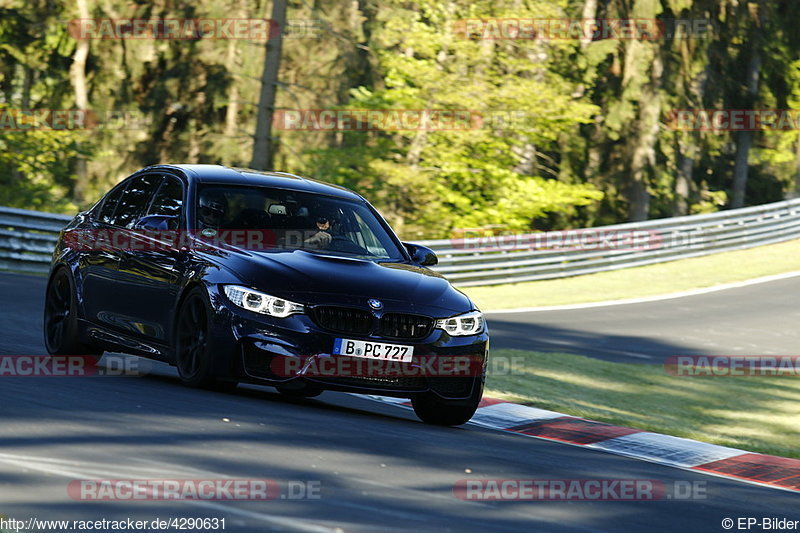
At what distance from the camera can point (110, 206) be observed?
10680 mm

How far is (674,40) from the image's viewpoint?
140 feet

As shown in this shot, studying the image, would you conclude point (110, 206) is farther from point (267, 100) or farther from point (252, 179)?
point (267, 100)

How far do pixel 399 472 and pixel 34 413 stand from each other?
7.50ft

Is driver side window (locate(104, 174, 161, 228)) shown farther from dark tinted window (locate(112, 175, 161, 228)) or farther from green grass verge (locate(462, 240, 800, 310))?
green grass verge (locate(462, 240, 800, 310))

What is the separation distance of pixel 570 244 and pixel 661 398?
1555cm

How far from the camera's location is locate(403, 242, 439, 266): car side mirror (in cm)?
990

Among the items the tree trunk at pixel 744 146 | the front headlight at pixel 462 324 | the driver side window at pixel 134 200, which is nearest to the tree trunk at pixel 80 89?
the tree trunk at pixel 744 146

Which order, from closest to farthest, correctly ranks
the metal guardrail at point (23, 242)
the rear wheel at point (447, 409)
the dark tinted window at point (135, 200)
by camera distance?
1. the rear wheel at point (447, 409)
2. the dark tinted window at point (135, 200)
3. the metal guardrail at point (23, 242)

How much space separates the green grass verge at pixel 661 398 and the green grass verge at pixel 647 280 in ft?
27.9

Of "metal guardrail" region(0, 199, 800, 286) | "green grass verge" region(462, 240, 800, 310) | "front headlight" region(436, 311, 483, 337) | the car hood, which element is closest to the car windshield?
the car hood

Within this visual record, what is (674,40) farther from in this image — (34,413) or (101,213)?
(34,413)

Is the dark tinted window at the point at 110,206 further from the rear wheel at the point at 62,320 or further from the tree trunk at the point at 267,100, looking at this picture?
the tree trunk at the point at 267,100

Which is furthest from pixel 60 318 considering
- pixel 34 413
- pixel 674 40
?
pixel 674 40

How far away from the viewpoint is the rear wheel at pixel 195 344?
8.72 metres
